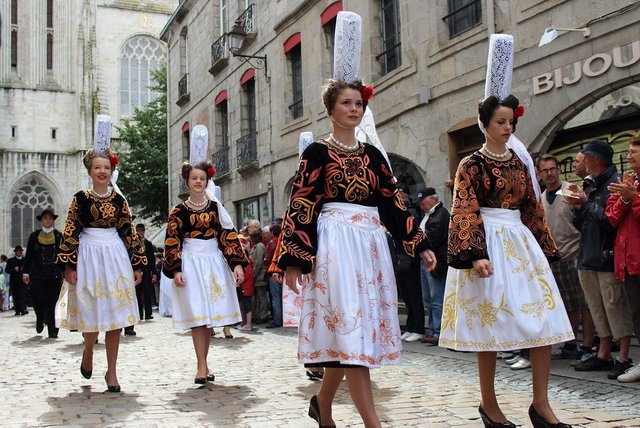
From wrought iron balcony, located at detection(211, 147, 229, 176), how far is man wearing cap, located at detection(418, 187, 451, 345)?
521 inches

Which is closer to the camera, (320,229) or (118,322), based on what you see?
(320,229)

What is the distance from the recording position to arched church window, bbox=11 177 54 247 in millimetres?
42719

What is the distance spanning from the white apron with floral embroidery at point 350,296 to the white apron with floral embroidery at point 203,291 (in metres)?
2.75

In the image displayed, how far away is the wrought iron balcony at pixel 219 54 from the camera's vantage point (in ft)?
67.8

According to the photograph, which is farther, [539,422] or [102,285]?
[102,285]

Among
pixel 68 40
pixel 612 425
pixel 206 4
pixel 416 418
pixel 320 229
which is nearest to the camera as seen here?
pixel 320 229

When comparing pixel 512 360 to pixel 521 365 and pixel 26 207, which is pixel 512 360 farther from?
pixel 26 207

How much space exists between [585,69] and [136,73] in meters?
41.3

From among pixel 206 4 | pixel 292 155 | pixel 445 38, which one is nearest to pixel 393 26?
pixel 445 38

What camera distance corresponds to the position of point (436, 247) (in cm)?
832

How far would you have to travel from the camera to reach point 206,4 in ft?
73.9

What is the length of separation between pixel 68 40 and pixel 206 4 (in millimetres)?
25828

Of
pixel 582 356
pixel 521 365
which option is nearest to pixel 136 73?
pixel 521 365

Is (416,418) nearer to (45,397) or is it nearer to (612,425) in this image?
(612,425)
